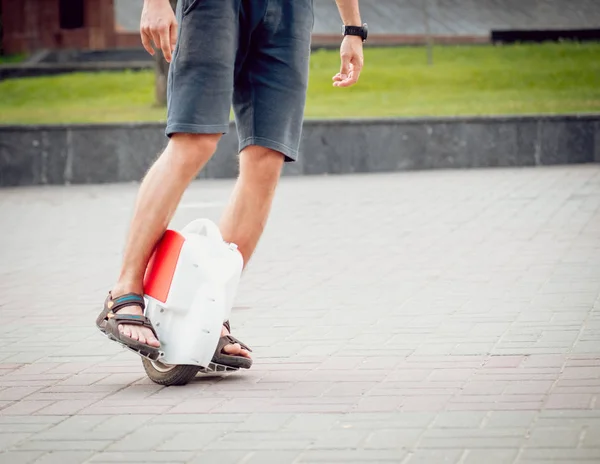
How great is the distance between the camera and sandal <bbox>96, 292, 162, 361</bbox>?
4.25 m

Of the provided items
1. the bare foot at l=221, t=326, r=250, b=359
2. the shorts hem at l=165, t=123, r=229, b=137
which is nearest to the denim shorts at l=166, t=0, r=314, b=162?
the shorts hem at l=165, t=123, r=229, b=137

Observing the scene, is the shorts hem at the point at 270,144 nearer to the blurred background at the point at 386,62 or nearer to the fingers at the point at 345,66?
the fingers at the point at 345,66

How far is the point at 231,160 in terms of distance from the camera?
14.8m

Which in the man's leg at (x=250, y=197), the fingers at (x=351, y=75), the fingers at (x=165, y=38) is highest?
the fingers at (x=165, y=38)

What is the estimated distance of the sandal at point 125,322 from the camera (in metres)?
4.25

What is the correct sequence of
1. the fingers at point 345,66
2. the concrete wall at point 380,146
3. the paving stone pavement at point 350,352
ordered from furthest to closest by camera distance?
the concrete wall at point 380,146
the fingers at point 345,66
the paving stone pavement at point 350,352

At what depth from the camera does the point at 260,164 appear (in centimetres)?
458

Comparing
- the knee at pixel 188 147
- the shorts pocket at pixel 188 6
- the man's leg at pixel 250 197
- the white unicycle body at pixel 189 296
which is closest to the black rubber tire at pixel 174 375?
the white unicycle body at pixel 189 296

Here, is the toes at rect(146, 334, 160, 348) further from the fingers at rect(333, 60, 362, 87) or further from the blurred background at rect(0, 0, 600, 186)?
the blurred background at rect(0, 0, 600, 186)

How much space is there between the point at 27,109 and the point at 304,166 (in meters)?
7.91

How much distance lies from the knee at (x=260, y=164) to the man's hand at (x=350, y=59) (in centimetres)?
44

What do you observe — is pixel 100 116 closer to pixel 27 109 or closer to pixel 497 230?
pixel 27 109

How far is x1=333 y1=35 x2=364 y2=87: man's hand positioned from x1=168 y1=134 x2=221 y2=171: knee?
0.67m

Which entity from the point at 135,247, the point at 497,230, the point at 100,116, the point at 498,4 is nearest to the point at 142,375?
the point at 135,247
